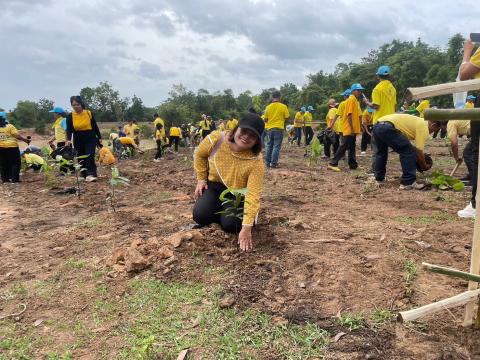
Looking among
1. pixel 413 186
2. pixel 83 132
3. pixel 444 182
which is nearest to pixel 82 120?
pixel 83 132

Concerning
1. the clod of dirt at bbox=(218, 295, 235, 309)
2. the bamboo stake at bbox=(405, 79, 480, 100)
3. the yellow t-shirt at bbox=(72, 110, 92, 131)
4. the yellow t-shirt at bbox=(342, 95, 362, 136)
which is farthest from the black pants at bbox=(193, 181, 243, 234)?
the yellow t-shirt at bbox=(72, 110, 92, 131)

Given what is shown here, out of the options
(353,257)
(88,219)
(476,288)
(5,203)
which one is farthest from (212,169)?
(5,203)

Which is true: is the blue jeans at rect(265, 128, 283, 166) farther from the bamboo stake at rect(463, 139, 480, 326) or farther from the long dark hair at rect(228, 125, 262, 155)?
the bamboo stake at rect(463, 139, 480, 326)

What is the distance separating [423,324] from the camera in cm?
200

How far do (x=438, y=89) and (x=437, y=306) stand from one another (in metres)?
1.00

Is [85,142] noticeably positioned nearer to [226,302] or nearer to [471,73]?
[226,302]

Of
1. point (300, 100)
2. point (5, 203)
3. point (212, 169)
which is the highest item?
point (300, 100)

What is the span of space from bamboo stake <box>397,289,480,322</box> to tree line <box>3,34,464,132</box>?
2990 centimetres

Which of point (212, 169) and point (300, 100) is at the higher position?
point (300, 100)

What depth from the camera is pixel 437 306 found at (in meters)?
1.81

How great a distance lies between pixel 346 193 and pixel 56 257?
11.9 ft

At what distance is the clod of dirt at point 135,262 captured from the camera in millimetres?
2725

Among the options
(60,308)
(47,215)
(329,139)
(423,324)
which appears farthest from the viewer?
(329,139)

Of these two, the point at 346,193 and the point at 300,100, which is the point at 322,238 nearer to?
the point at 346,193
